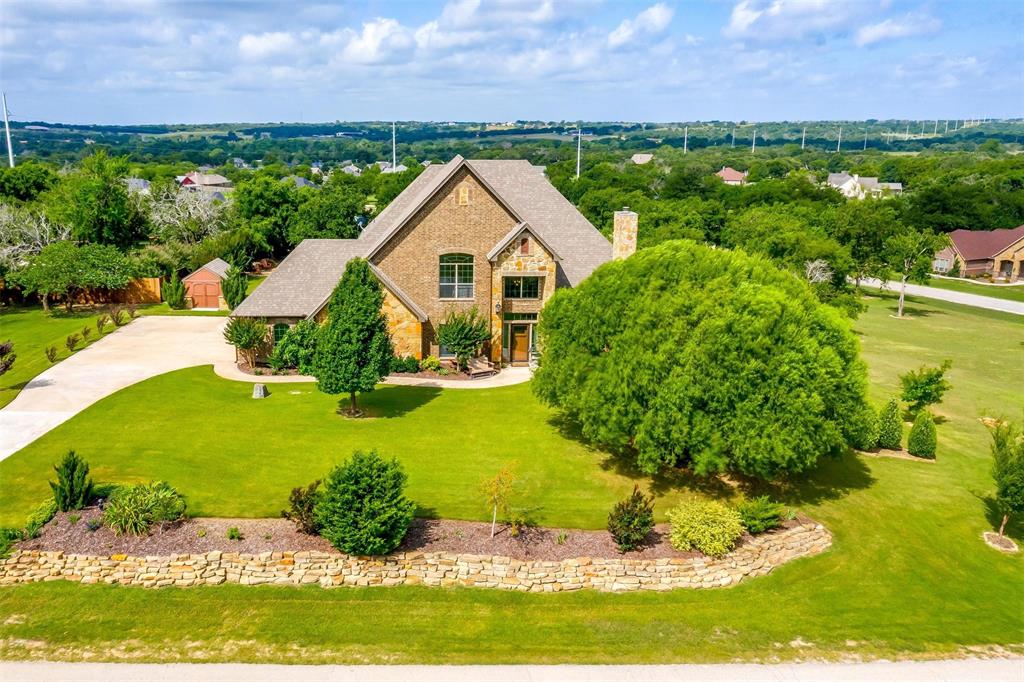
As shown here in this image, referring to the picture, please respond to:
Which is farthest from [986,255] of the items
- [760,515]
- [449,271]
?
[760,515]

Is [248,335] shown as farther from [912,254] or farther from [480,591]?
[912,254]

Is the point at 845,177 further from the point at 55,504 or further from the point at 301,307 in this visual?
the point at 55,504

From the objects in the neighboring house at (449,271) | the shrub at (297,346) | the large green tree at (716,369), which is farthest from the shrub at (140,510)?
the neighboring house at (449,271)

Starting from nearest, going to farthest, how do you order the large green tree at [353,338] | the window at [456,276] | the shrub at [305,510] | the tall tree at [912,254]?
the shrub at [305,510] < the large green tree at [353,338] < the window at [456,276] < the tall tree at [912,254]

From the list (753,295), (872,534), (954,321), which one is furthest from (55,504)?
(954,321)

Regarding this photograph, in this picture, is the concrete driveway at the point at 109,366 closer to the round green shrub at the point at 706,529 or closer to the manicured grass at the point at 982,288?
the round green shrub at the point at 706,529

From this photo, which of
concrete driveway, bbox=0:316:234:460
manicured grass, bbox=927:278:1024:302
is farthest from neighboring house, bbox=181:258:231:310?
manicured grass, bbox=927:278:1024:302
